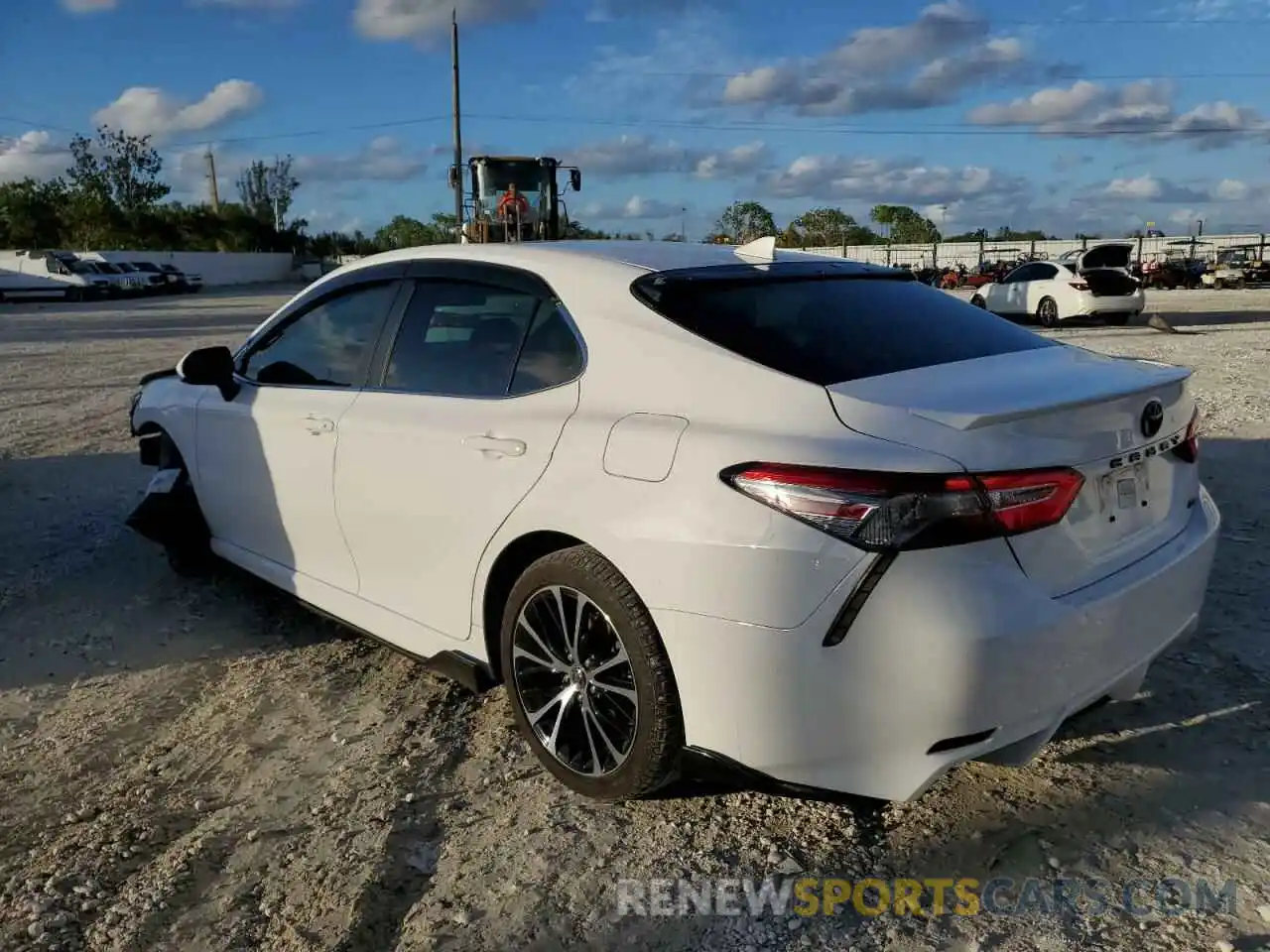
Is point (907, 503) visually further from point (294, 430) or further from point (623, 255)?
point (294, 430)

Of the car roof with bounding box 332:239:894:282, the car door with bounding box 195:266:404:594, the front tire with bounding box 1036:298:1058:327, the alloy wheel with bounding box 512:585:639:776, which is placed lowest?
the front tire with bounding box 1036:298:1058:327

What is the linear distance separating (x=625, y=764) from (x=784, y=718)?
583 millimetres

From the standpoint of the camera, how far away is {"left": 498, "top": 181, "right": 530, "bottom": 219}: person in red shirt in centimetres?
1997

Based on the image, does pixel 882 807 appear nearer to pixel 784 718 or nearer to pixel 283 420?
pixel 784 718

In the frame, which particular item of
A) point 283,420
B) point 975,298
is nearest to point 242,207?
point 975,298

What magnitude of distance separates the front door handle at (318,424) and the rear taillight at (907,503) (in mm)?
1953

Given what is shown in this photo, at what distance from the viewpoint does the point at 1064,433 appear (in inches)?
95.8

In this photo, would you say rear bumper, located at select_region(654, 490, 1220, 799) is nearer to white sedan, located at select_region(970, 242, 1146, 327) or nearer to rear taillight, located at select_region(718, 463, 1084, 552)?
rear taillight, located at select_region(718, 463, 1084, 552)

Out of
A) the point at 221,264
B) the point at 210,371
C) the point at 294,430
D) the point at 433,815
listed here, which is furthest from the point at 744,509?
the point at 221,264

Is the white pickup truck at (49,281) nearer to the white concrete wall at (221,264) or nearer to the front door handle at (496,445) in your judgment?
the white concrete wall at (221,264)

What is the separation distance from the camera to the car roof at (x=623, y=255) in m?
3.23

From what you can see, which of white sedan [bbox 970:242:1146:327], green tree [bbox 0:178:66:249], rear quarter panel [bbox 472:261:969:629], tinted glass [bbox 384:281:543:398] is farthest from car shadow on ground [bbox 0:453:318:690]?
green tree [bbox 0:178:66:249]

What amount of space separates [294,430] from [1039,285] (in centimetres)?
2048

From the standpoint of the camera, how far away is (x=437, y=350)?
11.3 ft
